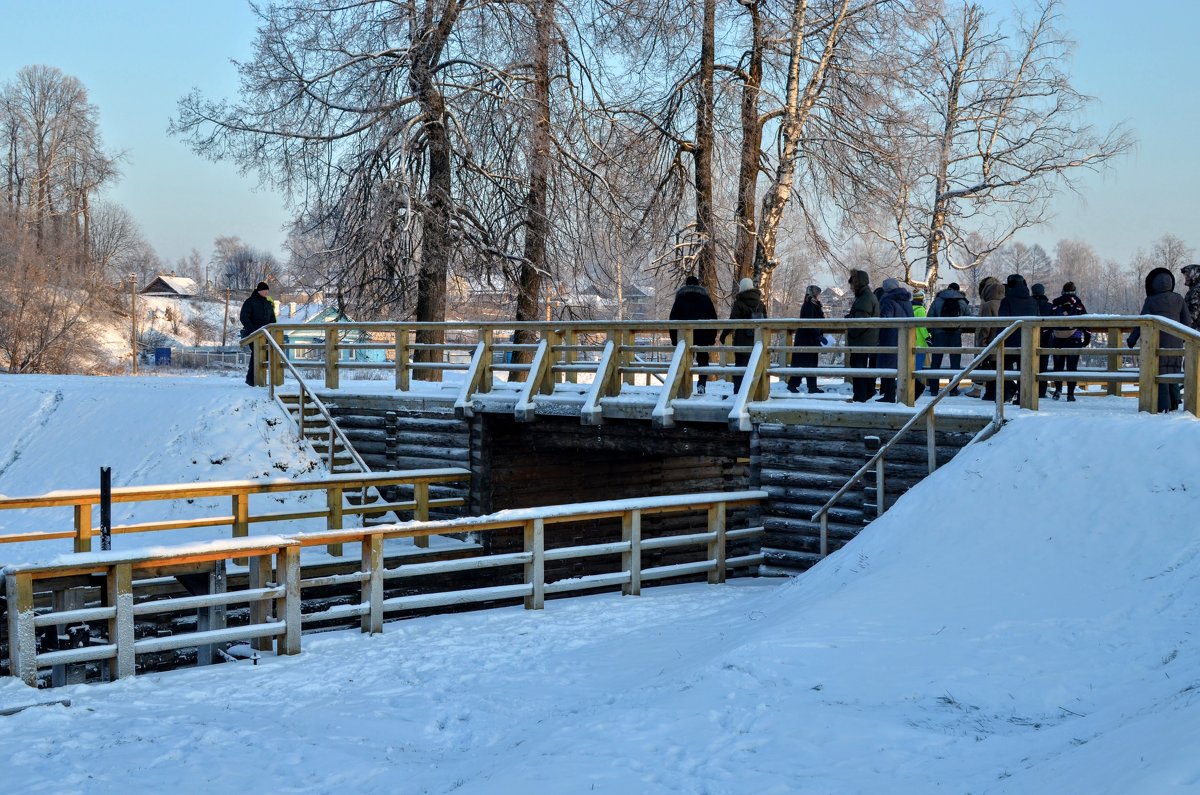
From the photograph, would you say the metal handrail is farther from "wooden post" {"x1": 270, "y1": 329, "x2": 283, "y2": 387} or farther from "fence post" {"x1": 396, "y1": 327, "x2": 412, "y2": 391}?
"wooden post" {"x1": 270, "y1": 329, "x2": 283, "y2": 387}

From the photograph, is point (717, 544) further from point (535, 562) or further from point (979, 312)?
point (979, 312)

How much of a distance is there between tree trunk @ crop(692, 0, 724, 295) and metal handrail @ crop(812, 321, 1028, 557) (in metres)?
11.8

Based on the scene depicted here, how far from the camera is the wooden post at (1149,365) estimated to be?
33.7 feet

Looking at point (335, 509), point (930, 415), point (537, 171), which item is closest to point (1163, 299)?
point (930, 415)

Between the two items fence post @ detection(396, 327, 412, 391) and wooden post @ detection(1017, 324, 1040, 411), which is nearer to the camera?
wooden post @ detection(1017, 324, 1040, 411)

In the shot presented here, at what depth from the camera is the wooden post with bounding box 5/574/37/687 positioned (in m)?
7.77

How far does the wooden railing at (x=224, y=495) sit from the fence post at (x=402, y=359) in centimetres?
193

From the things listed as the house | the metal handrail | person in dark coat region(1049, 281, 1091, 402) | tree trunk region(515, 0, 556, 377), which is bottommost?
the metal handrail

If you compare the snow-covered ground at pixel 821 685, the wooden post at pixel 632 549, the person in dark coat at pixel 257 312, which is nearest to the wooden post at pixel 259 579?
the snow-covered ground at pixel 821 685

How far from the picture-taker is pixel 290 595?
9.11m

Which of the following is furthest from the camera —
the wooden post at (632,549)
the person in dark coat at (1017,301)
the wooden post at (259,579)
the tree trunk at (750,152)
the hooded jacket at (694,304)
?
the tree trunk at (750,152)

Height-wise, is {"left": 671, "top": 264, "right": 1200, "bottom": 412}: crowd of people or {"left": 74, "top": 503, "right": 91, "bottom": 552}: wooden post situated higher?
{"left": 671, "top": 264, "right": 1200, "bottom": 412}: crowd of people

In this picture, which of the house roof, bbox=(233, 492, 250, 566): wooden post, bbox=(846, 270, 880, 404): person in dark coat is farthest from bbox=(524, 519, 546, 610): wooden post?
the house roof

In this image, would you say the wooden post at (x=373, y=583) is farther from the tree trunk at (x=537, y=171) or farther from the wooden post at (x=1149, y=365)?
the tree trunk at (x=537, y=171)
